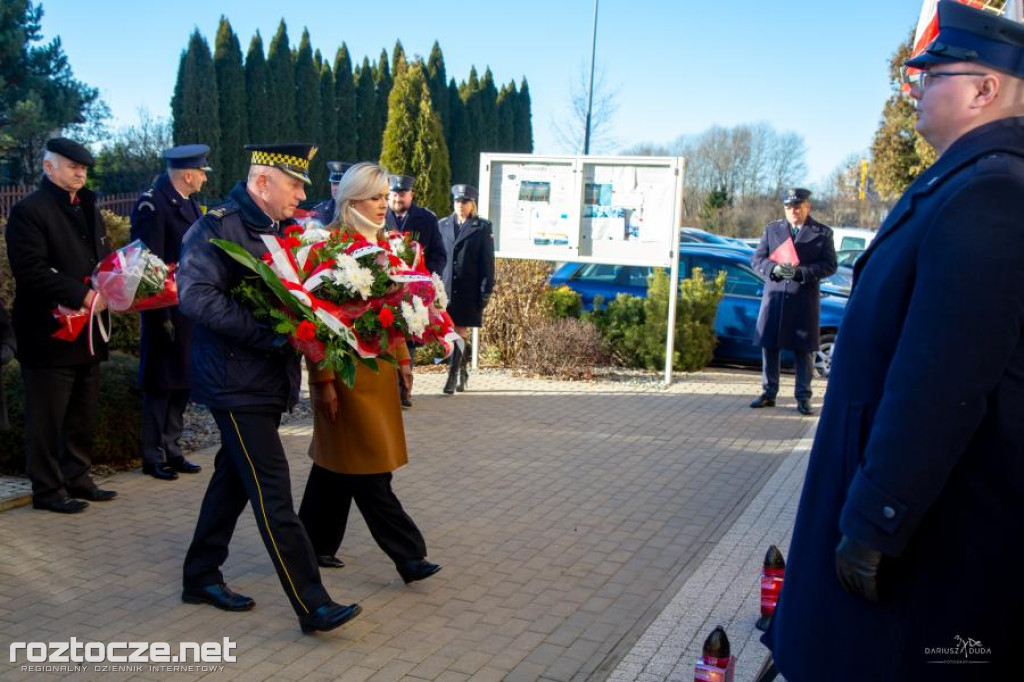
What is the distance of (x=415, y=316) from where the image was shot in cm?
446

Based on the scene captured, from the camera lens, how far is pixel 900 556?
233cm

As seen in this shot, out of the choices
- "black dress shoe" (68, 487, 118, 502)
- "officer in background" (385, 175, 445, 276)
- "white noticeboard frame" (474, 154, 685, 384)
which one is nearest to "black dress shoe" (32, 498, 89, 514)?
"black dress shoe" (68, 487, 118, 502)

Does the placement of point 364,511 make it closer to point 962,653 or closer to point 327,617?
point 327,617

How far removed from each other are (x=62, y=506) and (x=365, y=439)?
8.34ft

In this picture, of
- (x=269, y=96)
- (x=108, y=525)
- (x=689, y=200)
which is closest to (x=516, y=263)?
(x=108, y=525)

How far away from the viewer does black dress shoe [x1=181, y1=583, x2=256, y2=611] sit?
4660mm

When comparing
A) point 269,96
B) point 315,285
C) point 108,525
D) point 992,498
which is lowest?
point 108,525

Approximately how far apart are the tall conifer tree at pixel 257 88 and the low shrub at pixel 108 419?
30638 mm

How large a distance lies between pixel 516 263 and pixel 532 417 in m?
3.72

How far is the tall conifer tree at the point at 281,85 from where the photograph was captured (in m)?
36.7

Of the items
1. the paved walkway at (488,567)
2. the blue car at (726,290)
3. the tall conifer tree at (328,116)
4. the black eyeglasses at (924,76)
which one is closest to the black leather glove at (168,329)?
the paved walkway at (488,567)

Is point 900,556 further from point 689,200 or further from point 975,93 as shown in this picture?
point 689,200

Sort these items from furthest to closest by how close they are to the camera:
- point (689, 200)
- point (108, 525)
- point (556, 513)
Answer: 1. point (689, 200)
2. point (556, 513)
3. point (108, 525)

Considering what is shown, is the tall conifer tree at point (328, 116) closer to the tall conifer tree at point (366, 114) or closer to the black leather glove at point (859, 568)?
the tall conifer tree at point (366, 114)
